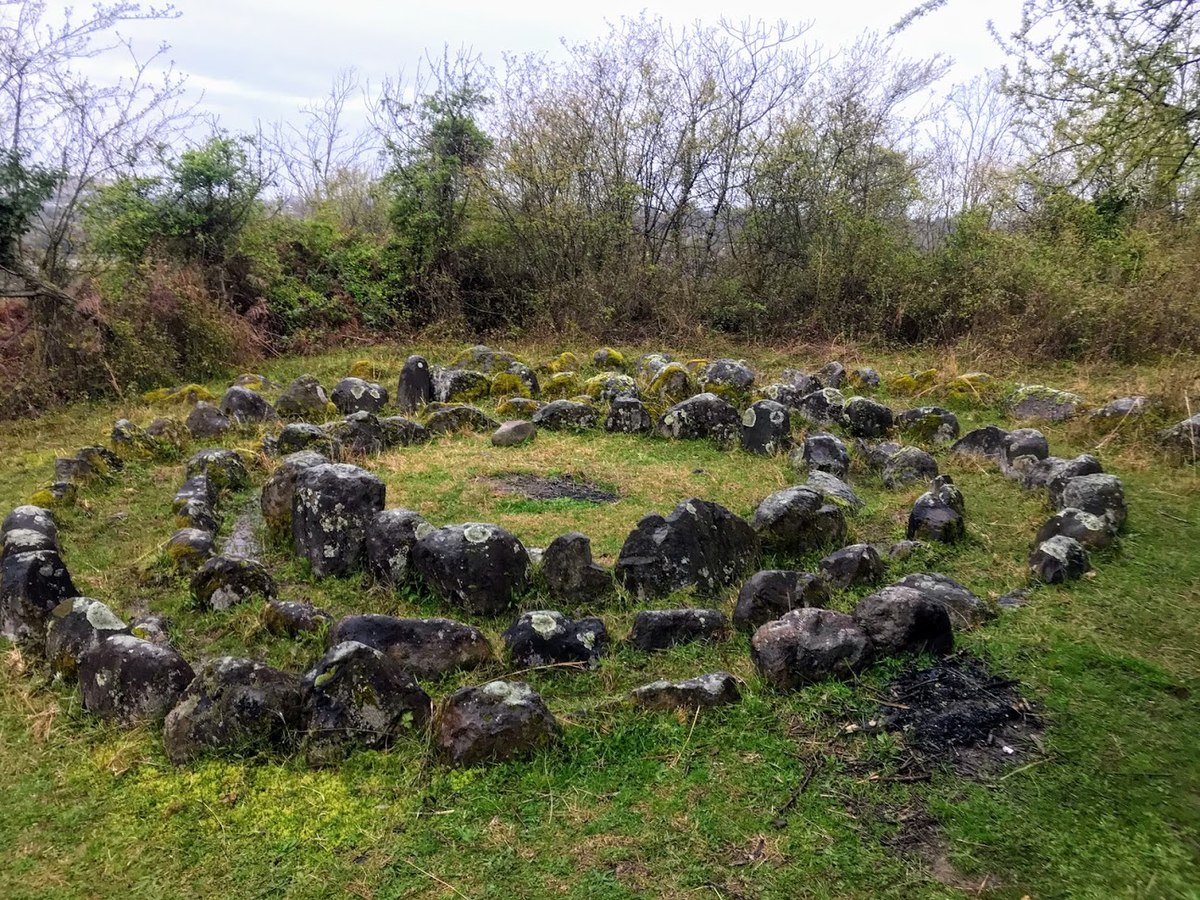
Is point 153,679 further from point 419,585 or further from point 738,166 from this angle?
point 738,166

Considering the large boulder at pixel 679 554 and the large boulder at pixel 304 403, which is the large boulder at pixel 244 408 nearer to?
the large boulder at pixel 304 403

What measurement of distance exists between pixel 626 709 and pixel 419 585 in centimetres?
202

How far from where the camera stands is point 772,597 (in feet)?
14.7

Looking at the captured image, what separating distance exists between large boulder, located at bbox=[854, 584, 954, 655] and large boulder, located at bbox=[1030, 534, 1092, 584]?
1326mm

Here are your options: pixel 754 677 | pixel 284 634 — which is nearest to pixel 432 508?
pixel 284 634

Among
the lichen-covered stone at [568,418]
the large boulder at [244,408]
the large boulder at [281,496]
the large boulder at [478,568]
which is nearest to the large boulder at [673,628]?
the large boulder at [478,568]

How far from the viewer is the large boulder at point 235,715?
11.3 ft

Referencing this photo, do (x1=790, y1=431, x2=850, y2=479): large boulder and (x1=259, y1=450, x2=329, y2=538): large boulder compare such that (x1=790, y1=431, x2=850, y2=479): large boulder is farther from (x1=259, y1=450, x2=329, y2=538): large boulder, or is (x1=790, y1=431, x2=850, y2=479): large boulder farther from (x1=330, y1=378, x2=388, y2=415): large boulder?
(x1=330, y1=378, x2=388, y2=415): large boulder

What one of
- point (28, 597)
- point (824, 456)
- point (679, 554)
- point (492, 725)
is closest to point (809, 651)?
point (679, 554)

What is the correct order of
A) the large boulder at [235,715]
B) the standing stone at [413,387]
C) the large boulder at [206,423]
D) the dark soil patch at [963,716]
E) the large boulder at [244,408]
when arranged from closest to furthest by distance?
the dark soil patch at [963,716]
the large boulder at [235,715]
the large boulder at [206,423]
the large boulder at [244,408]
the standing stone at [413,387]

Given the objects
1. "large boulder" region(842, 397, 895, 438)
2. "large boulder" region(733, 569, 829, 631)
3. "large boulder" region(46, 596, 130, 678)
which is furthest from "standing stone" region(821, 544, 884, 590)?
"large boulder" region(46, 596, 130, 678)

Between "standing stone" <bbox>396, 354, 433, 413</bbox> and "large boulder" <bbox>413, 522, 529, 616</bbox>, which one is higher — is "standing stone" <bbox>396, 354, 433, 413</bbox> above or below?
above

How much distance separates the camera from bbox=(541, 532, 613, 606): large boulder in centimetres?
500

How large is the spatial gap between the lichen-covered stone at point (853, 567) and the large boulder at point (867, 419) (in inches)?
160
